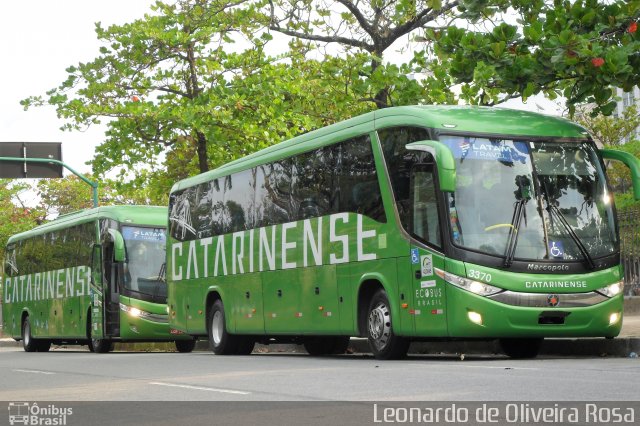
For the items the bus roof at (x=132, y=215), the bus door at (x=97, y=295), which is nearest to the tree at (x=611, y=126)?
the bus roof at (x=132, y=215)

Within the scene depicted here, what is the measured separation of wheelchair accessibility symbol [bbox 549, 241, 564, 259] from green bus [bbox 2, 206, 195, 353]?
46.7 feet

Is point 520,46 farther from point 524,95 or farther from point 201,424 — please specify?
point 201,424

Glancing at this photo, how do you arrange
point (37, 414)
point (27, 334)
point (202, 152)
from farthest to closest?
point (27, 334) → point (202, 152) → point (37, 414)

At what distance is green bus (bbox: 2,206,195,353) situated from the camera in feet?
95.1

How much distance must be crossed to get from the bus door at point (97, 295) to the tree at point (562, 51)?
14.5 meters

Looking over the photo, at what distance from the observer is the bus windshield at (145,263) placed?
2903cm

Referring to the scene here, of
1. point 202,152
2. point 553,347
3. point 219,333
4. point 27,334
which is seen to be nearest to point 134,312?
point 219,333

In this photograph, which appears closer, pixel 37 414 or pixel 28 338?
pixel 37 414

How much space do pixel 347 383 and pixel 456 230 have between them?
4.59m

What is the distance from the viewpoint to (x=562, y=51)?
53.7 feet

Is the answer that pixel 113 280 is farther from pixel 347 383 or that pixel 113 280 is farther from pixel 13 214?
pixel 13 214

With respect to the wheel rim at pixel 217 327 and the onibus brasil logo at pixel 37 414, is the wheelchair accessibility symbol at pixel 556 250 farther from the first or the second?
the wheel rim at pixel 217 327

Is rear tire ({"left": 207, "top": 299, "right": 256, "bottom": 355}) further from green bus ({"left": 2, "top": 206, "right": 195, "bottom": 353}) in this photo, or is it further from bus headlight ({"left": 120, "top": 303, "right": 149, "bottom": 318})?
bus headlight ({"left": 120, "top": 303, "right": 149, "bottom": 318})

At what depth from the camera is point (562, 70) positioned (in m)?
16.6
